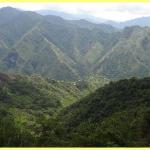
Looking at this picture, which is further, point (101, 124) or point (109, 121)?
point (101, 124)

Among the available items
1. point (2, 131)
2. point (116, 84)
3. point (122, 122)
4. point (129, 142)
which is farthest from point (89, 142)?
point (116, 84)

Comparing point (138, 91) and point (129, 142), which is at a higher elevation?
point (138, 91)

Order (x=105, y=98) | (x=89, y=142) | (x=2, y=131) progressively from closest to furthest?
1. (x=89, y=142)
2. (x=2, y=131)
3. (x=105, y=98)

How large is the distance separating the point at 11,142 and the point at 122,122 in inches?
1301

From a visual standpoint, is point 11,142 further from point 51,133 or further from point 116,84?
point 116,84

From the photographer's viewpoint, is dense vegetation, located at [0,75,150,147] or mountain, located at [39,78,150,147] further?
dense vegetation, located at [0,75,150,147]

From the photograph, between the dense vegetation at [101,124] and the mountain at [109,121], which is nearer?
the mountain at [109,121]

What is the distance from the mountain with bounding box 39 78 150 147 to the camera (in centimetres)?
7512

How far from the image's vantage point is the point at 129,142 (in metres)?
70.2

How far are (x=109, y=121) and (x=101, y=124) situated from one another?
2995 mm

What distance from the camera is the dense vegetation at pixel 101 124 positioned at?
75250mm

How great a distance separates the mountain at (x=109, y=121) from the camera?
7512cm

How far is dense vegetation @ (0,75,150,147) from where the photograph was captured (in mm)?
75250

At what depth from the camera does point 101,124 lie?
361 ft
